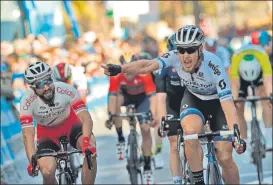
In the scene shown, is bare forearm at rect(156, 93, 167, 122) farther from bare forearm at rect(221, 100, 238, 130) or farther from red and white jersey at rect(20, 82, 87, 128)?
bare forearm at rect(221, 100, 238, 130)

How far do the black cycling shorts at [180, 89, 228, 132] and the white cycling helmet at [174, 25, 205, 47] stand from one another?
2.51 ft

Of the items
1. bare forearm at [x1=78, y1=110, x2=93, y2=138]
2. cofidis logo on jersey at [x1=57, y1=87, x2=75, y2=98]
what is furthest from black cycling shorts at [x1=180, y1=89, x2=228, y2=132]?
cofidis logo on jersey at [x1=57, y1=87, x2=75, y2=98]

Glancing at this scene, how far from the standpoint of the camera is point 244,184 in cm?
1241

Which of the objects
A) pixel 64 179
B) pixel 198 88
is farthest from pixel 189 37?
pixel 64 179

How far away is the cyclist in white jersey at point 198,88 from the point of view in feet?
27.6

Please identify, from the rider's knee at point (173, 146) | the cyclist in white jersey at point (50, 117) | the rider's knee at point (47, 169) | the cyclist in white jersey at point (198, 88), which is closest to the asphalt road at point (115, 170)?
the rider's knee at point (173, 146)

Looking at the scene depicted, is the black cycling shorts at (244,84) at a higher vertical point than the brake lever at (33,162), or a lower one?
higher

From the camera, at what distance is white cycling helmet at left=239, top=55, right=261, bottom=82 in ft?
39.9

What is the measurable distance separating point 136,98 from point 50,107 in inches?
145

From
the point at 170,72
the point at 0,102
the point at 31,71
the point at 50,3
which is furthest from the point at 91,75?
the point at 31,71

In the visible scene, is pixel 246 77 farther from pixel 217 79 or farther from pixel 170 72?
pixel 217 79

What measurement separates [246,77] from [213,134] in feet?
13.8

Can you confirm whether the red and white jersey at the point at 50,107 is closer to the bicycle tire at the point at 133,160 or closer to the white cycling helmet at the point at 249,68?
the bicycle tire at the point at 133,160

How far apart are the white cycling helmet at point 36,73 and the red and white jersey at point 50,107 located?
36 cm
